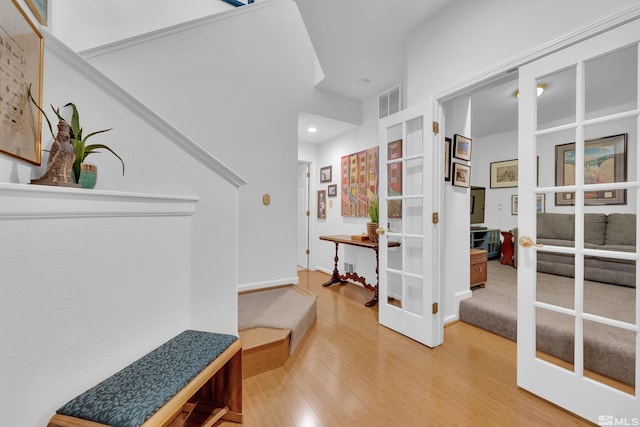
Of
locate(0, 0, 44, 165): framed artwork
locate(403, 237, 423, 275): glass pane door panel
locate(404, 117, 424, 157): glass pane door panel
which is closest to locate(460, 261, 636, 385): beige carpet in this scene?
locate(403, 237, 423, 275): glass pane door panel

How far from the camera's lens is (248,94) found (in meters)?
3.04

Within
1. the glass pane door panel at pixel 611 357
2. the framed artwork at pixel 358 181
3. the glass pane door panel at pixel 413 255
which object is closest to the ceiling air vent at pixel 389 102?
the framed artwork at pixel 358 181

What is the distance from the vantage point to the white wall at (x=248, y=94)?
8.46 ft

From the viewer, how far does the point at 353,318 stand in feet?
8.93

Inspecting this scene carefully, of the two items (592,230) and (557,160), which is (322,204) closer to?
(557,160)

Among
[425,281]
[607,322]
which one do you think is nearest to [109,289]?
[425,281]

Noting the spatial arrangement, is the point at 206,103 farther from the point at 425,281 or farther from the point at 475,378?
the point at 475,378

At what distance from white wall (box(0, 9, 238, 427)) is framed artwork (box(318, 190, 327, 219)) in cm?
298

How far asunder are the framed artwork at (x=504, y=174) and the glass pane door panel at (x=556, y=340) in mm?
3481

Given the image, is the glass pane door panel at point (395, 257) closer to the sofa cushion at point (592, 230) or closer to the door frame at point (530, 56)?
the door frame at point (530, 56)

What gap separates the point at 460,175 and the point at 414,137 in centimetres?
68

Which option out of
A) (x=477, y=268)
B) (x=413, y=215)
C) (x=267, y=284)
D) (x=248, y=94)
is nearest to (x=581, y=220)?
(x=413, y=215)

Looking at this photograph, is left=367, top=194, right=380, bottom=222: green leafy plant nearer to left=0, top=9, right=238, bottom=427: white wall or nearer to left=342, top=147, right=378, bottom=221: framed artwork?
left=342, top=147, right=378, bottom=221: framed artwork

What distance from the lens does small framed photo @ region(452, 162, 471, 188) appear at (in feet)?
8.21
